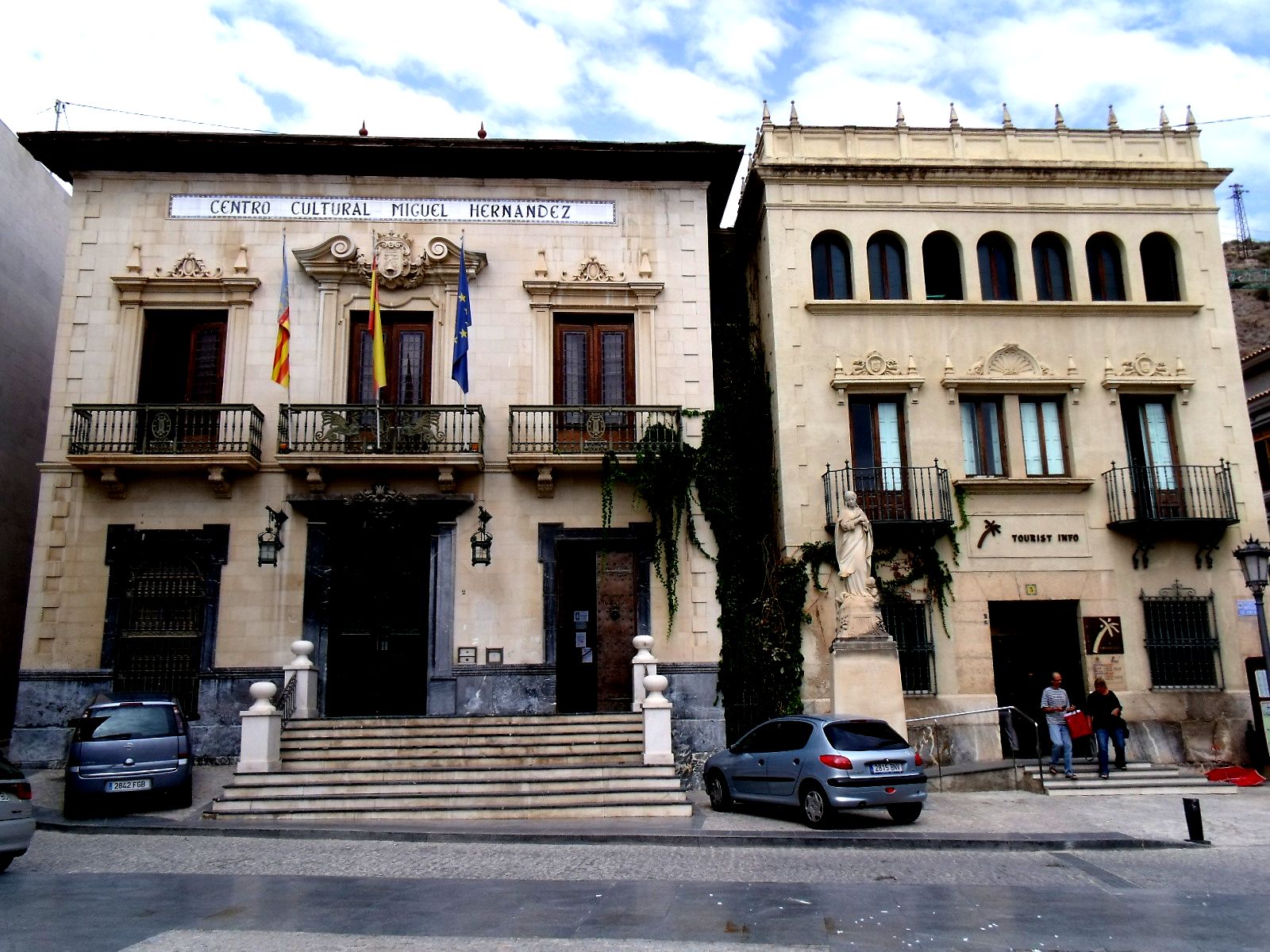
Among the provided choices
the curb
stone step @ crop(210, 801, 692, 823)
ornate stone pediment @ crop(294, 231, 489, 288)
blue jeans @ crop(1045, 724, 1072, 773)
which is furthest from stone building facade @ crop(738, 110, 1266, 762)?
ornate stone pediment @ crop(294, 231, 489, 288)

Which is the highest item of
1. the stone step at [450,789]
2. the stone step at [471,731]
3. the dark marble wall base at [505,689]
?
the dark marble wall base at [505,689]

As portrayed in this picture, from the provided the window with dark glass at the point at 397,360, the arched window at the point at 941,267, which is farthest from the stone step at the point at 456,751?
the arched window at the point at 941,267

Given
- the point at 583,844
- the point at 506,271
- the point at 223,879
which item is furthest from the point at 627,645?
the point at 223,879

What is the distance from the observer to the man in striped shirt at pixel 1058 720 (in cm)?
1590

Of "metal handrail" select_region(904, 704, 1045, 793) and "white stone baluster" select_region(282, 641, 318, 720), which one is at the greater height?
"white stone baluster" select_region(282, 641, 318, 720)

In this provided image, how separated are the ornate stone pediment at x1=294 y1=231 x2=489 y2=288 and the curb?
1032 cm

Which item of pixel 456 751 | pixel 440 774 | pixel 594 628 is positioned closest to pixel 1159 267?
pixel 594 628

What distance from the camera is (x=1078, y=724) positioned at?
16.8 meters

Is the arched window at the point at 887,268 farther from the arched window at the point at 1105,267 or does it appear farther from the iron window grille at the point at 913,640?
the iron window grille at the point at 913,640

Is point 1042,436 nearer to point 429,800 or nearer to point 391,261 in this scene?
point 391,261

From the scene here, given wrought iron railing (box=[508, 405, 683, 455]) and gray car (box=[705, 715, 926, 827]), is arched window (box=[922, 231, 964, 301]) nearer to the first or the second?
wrought iron railing (box=[508, 405, 683, 455])

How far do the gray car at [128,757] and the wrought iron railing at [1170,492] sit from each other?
663 inches

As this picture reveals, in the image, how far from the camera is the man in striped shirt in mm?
15898

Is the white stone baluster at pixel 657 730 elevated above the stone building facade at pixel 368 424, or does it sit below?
below
